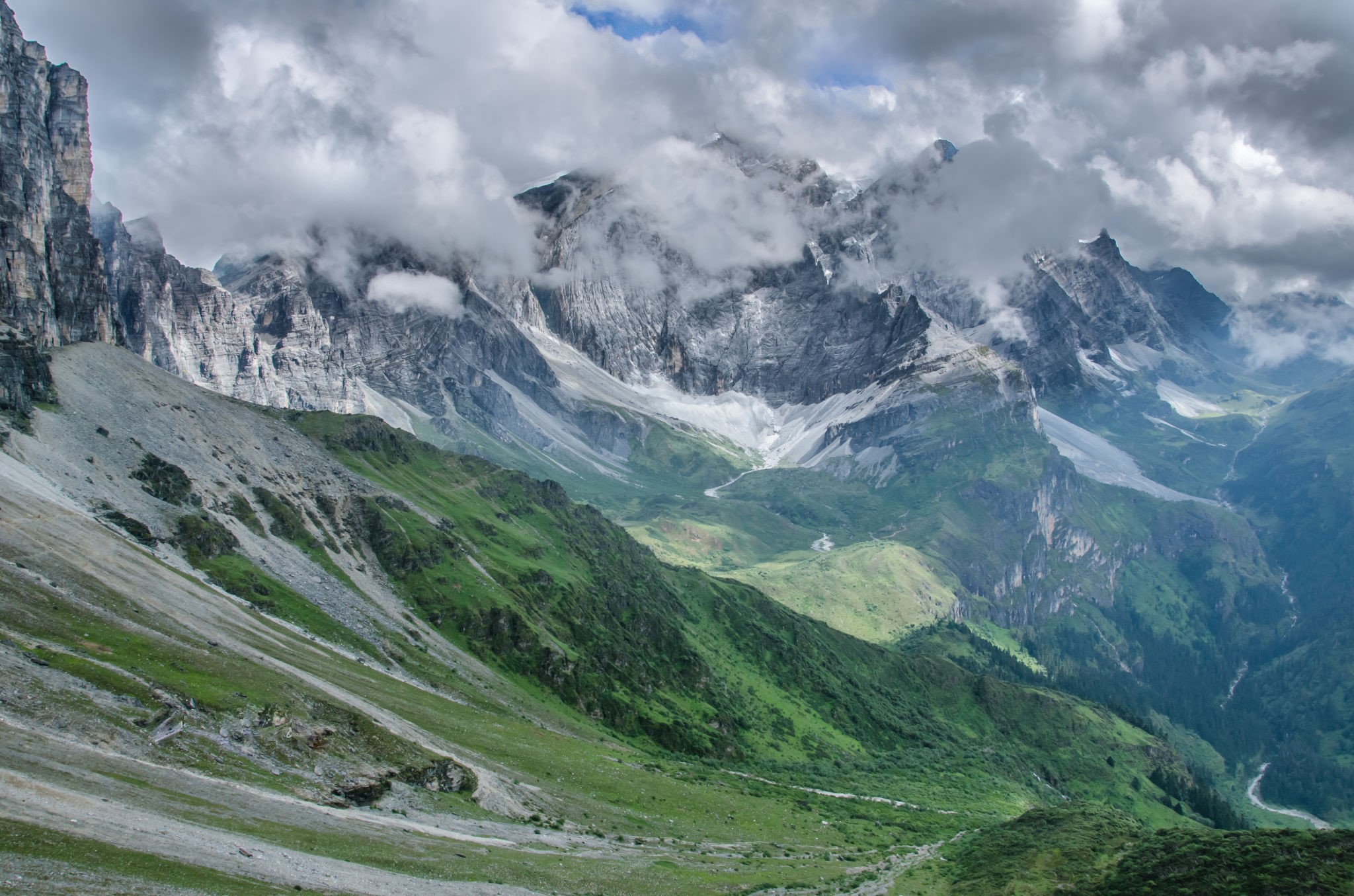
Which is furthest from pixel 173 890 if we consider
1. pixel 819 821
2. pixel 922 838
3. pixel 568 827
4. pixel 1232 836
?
pixel 922 838

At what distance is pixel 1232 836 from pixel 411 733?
79.2 metres

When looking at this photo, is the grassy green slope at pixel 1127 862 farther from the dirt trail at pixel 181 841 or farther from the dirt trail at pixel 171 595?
the dirt trail at pixel 181 841

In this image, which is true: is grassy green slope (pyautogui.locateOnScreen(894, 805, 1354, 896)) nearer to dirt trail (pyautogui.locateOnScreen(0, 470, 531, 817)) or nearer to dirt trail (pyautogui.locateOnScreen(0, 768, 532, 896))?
dirt trail (pyautogui.locateOnScreen(0, 470, 531, 817))

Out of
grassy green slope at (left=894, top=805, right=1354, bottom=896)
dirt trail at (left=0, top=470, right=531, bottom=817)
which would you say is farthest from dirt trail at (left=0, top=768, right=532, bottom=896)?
grassy green slope at (left=894, top=805, right=1354, bottom=896)

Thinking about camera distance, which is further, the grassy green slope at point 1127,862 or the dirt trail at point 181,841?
the grassy green slope at point 1127,862

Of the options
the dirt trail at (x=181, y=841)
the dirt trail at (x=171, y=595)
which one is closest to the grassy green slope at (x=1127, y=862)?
the dirt trail at (x=171, y=595)

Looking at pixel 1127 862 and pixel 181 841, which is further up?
pixel 181 841

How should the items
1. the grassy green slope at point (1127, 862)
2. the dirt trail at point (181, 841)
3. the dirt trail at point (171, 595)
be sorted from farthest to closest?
the dirt trail at point (171, 595) < the grassy green slope at point (1127, 862) < the dirt trail at point (181, 841)

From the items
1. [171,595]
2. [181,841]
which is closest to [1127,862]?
[181,841]

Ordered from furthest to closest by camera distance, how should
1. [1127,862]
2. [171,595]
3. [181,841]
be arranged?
[171,595] → [1127,862] → [181,841]

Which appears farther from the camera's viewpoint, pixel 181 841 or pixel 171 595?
pixel 171 595

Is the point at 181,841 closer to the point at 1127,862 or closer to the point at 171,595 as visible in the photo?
the point at 171,595

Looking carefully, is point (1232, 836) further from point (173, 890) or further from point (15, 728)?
point (15, 728)

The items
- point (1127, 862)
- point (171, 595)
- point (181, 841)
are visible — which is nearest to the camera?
point (181, 841)
